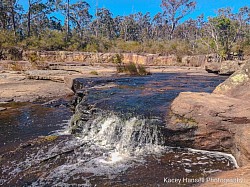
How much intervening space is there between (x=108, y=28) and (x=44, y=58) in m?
29.2

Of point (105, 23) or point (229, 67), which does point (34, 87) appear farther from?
point (105, 23)

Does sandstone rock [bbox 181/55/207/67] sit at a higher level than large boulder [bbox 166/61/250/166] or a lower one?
higher

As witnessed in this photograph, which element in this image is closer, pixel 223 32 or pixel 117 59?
pixel 117 59

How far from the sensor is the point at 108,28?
48.6 metres

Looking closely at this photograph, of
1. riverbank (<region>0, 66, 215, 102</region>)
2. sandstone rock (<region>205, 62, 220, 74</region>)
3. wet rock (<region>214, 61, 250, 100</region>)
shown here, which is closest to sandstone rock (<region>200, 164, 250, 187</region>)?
wet rock (<region>214, 61, 250, 100</region>)

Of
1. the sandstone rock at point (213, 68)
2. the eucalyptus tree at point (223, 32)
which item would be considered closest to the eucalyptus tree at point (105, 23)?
the eucalyptus tree at point (223, 32)

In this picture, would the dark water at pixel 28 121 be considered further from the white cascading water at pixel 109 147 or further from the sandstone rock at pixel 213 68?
the sandstone rock at pixel 213 68

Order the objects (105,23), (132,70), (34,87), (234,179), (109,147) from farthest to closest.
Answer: (105,23) → (132,70) → (34,87) → (109,147) → (234,179)

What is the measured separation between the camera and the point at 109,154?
4.82m

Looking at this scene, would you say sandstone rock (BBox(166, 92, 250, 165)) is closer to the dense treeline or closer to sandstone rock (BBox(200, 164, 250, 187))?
sandstone rock (BBox(200, 164, 250, 187))

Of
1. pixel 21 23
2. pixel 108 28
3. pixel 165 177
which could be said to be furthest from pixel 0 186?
pixel 108 28

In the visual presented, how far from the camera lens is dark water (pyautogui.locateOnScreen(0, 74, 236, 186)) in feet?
12.6

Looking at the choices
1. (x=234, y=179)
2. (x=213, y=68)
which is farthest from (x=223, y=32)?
(x=234, y=179)

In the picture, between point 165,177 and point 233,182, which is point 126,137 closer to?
point 165,177
